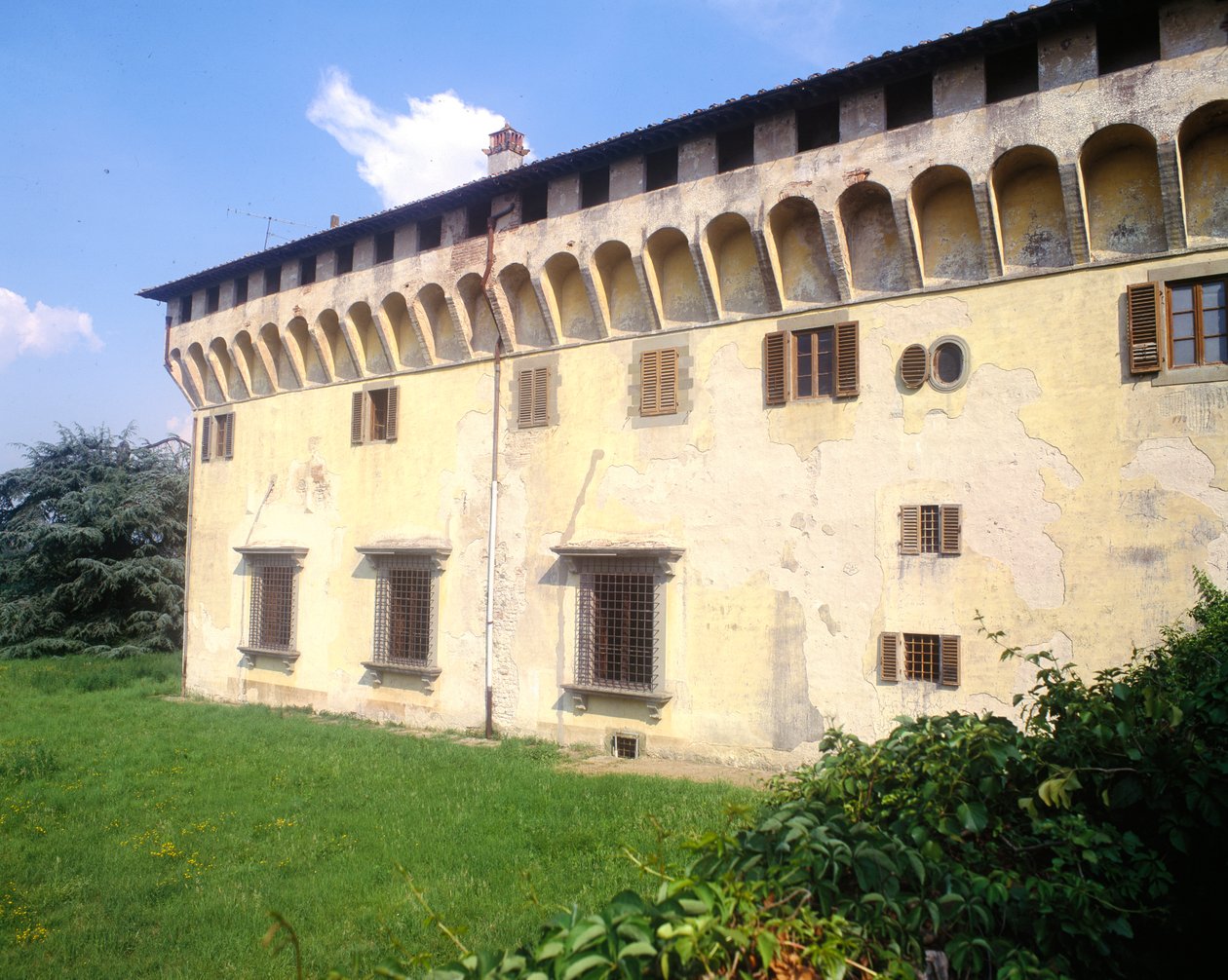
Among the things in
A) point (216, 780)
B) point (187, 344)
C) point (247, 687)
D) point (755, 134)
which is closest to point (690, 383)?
point (755, 134)

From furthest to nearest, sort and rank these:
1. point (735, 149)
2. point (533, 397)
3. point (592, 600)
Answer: point (533, 397)
point (592, 600)
point (735, 149)

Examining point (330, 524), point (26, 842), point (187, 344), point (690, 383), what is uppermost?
point (187, 344)

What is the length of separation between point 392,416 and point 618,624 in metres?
7.53

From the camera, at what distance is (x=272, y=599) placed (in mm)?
22625

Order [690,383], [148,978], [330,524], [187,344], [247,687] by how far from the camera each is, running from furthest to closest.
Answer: [187,344], [247,687], [330,524], [690,383], [148,978]

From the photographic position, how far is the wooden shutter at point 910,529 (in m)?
13.5

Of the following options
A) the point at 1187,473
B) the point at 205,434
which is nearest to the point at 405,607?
the point at 205,434

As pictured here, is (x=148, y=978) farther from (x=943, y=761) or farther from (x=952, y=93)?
(x=952, y=93)

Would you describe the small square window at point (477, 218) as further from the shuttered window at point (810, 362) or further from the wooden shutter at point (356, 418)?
the shuttered window at point (810, 362)

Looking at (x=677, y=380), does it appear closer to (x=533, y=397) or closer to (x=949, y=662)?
(x=533, y=397)

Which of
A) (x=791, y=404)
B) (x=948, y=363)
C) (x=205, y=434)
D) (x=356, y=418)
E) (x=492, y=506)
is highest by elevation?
(x=205, y=434)

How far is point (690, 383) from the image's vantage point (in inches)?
627

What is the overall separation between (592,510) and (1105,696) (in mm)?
12445

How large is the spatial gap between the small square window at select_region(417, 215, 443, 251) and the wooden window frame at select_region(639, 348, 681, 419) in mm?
6031
